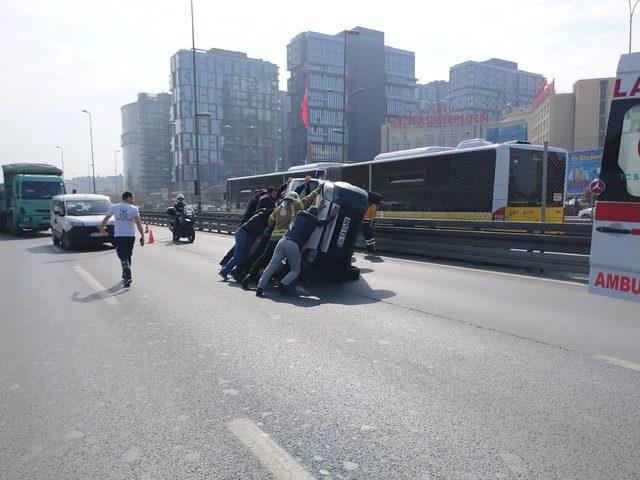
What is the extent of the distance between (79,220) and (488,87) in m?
175

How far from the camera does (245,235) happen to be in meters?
8.78

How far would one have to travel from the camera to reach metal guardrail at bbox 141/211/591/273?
846 cm

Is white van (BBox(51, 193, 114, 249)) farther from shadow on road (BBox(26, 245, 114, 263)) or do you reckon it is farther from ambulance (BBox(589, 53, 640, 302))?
ambulance (BBox(589, 53, 640, 302))

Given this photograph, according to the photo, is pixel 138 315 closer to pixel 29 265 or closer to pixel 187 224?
pixel 29 265

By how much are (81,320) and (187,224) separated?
11.9 metres

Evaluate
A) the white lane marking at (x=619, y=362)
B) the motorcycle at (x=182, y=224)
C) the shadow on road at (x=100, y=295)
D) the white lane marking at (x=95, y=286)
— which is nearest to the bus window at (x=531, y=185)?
the white lane marking at (x=619, y=362)

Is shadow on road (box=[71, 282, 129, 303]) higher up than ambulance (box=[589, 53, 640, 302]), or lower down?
lower down

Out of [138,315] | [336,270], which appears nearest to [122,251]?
[138,315]

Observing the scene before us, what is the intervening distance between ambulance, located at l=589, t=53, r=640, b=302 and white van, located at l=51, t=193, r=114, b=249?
42.9 ft

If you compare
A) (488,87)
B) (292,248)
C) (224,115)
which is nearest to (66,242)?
(292,248)

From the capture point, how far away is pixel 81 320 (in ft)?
19.1

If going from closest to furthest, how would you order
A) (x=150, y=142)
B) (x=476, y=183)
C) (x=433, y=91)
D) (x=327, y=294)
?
1. (x=327, y=294)
2. (x=476, y=183)
3. (x=150, y=142)
4. (x=433, y=91)

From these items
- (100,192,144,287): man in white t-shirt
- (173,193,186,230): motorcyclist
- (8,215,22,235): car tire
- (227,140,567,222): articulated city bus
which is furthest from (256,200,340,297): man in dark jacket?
(8,215,22,235): car tire

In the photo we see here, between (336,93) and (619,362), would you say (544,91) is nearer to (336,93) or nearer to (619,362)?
(336,93)
